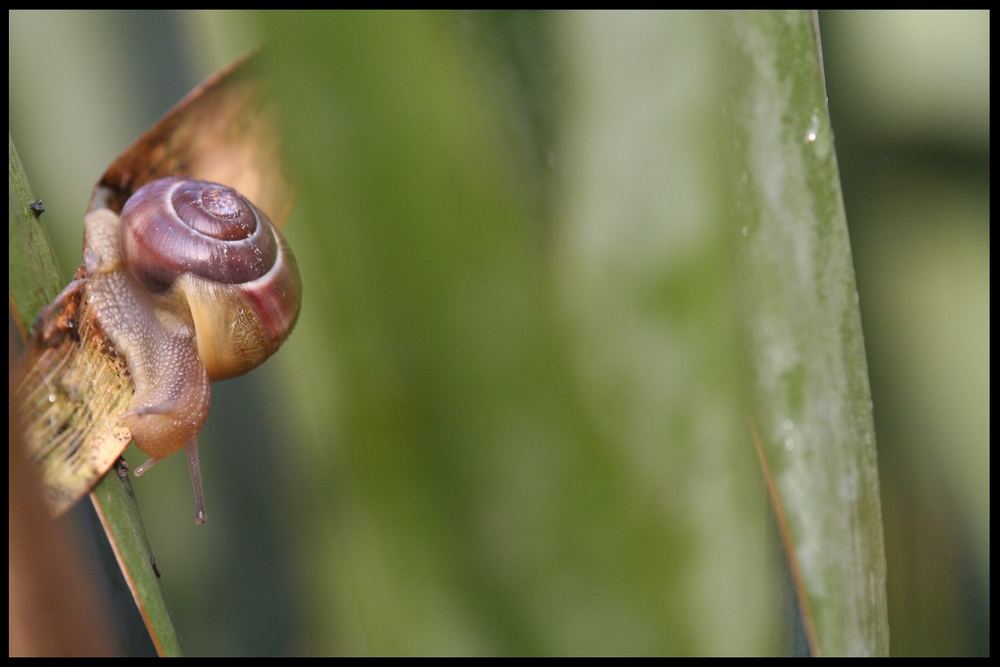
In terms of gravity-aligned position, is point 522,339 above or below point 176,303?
above

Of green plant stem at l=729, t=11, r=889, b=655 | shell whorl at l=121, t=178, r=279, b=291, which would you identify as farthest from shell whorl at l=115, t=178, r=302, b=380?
green plant stem at l=729, t=11, r=889, b=655

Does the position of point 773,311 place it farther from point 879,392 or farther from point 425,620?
point 879,392

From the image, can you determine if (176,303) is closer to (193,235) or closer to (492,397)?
(193,235)

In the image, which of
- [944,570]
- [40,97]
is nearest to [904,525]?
[944,570]

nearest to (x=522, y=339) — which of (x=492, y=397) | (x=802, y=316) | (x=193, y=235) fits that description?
(x=492, y=397)

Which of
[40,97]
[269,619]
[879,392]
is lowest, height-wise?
[269,619]

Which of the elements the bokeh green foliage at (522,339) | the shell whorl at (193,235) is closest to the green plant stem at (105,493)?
the bokeh green foliage at (522,339)

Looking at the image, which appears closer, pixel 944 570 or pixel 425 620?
pixel 425 620
